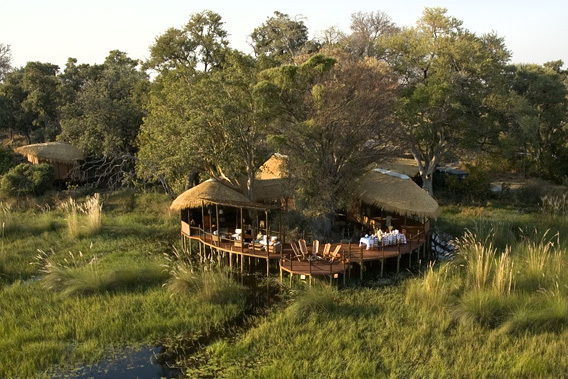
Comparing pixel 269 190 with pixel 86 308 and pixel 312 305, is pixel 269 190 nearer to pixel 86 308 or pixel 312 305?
pixel 312 305

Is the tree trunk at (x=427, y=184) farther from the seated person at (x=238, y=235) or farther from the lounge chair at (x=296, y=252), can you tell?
Answer: the seated person at (x=238, y=235)

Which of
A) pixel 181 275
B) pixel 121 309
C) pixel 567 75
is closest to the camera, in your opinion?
pixel 121 309

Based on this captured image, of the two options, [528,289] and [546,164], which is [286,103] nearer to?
[528,289]

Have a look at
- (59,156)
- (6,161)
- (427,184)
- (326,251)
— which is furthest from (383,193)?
(6,161)

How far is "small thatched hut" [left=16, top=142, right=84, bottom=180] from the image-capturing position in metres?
31.1

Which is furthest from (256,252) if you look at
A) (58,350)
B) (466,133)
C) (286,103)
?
(466,133)

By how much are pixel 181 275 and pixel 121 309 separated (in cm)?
228

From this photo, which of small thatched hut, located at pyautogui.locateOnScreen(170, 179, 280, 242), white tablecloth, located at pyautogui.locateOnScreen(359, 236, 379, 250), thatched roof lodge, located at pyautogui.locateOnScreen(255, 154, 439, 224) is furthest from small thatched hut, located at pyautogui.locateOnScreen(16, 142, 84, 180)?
white tablecloth, located at pyautogui.locateOnScreen(359, 236, 379, 250)

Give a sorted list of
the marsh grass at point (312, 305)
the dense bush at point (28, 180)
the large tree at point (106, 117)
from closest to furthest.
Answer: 1. the marsh grass at point (312, 305)
2. the dense bush at point (28, 180)
3. the large tree at point (106, 117)

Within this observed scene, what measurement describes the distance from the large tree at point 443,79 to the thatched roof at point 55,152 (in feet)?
72.4

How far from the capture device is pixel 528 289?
50.0 feet

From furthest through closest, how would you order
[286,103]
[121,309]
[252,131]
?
1. [252,131]
2. [286,103]
3. [121,309]

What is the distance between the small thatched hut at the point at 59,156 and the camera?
31062mm

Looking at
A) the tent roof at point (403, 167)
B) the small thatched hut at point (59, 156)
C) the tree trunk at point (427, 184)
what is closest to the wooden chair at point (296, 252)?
the tent roof at point (403, 167)
